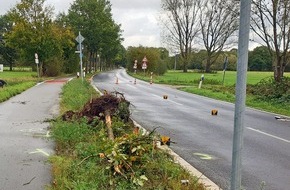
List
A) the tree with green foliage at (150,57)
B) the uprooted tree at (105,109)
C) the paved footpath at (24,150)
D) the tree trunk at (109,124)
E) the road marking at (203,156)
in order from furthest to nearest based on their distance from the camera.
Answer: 1. the tree with green foliage at (150,57)
2. the uprooted tree at (105,109)
3. the road marking at (203,156)
4. the tree trunk at (109,124)
5. the paved footpath at (24,150)

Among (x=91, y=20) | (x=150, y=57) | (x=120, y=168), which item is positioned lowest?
(x=120, y=168)

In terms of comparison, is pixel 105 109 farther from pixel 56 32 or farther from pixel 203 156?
pixel 56 32

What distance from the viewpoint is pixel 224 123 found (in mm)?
12195

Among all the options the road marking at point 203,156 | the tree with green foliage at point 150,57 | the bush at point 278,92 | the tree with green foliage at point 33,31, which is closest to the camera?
the road marking at point 203,156

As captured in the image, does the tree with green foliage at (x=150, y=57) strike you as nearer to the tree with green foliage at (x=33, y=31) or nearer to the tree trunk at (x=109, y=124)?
the tree with green foliage at (x=33, y=31)

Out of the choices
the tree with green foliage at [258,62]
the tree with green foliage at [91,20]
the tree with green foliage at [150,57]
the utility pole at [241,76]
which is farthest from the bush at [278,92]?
the tree with green foliage at [258,62]

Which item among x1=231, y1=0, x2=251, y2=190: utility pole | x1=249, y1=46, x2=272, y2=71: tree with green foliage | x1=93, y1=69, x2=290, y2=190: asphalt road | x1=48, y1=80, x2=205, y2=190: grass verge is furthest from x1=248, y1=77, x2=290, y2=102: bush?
x1=249, y1=46, x2=272, y2=71: tree with green foliage

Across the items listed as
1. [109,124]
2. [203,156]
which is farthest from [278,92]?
[109,124]

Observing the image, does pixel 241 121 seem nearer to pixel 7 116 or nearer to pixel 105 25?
pixel 7 116

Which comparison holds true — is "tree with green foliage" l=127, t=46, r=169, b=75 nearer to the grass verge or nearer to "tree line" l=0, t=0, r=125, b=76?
"tree line" l=0, t=0, r=125, b=76

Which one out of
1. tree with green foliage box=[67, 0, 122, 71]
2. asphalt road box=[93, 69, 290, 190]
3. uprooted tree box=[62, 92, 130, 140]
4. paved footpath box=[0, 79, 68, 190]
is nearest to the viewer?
paved footpath box=[0, 79, 68, 190]

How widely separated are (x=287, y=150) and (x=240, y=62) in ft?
20.8

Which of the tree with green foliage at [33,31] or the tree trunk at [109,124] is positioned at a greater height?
the tree with green foliage at [33,31]

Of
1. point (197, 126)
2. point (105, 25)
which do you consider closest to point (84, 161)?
point (197, 126)
